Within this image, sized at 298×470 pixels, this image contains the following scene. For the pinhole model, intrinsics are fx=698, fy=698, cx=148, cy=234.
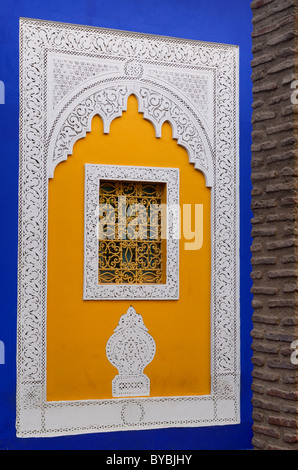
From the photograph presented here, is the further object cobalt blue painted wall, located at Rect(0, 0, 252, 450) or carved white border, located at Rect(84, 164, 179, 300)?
carved white border, located at Rect(84, 164, 179, 300)

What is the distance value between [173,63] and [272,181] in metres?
2.58

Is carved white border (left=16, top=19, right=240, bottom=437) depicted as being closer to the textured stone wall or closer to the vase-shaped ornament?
the vase-shaped ornament

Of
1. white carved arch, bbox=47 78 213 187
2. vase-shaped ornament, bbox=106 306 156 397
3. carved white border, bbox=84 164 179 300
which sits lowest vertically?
vase-shaped ornament, bbox=106 306 156 397

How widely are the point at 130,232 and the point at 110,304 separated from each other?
1.57 feet

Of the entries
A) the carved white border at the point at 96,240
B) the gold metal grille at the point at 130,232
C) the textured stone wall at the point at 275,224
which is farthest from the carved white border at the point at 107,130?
the textured stone wall at the point at 275,224

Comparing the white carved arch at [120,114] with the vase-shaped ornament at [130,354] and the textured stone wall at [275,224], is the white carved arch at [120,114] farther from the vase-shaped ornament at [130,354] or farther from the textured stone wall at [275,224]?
the textured stone wall at [275,224]

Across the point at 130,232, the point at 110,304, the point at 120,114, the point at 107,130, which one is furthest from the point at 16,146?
the point at 110,304

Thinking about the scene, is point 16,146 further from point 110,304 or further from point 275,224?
point 275,224

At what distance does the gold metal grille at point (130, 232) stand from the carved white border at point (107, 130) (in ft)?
1.24

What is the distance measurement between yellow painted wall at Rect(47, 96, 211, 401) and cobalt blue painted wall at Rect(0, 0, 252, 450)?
0.24 metres

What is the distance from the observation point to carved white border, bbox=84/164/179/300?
4.37 meters

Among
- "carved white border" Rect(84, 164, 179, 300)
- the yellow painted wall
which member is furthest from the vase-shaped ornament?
"carved white border" Rect(84, 164, 179, 300)

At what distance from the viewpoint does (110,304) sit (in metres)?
4.43

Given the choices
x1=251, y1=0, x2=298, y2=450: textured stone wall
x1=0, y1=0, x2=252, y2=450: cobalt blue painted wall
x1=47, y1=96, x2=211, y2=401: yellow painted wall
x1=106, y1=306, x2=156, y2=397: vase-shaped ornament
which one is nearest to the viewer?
x1=251, y1=0, x2=298, y2=450: textured stone wall
